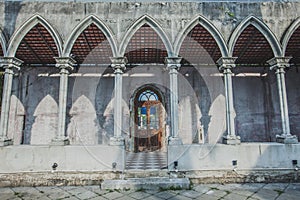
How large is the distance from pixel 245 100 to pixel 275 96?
50.8 inches

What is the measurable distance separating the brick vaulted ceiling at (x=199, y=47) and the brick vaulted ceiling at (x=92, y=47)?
2.63 m

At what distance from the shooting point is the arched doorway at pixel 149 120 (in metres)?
8.36

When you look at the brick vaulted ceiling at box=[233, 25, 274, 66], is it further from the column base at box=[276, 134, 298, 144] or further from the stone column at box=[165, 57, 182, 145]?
the column base at box=[276, 134, 298, 144]

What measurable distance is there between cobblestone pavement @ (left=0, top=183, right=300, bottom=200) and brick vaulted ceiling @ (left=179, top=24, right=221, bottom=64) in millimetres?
4156

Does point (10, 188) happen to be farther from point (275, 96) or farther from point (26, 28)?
point (275, 96)

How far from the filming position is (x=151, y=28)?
18.5 ft

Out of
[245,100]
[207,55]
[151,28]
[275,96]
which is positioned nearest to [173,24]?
[151,28]

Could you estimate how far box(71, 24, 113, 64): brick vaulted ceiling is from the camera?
574cm

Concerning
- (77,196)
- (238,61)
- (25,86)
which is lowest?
(77,196)

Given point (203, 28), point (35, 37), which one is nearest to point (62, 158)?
point (35, 37)

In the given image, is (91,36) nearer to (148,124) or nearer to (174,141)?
(174,141)

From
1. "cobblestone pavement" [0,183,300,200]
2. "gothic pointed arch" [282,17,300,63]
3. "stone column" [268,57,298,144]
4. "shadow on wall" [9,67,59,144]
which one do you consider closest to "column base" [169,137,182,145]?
"cobblestone pavement" [0,183,300,200]

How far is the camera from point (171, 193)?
4203mm

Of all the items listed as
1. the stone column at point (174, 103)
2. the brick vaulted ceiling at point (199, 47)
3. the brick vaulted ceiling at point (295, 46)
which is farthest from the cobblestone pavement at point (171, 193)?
the brick vaulted ceiling at point (295, 46)
